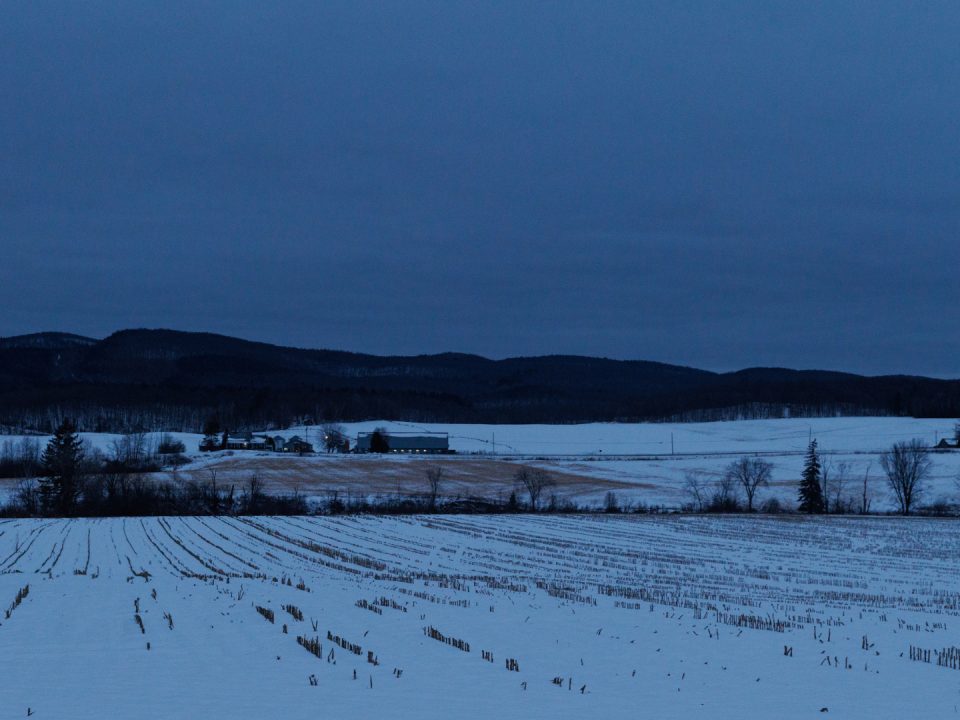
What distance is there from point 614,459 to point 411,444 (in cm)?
3322

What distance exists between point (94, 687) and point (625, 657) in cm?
616

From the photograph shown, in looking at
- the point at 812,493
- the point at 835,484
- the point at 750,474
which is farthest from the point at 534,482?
the point at 835,484

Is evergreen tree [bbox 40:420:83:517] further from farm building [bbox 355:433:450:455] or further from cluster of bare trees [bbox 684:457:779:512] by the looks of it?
farm building [bbox 355:433:450:455]

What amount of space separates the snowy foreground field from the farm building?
321 ft

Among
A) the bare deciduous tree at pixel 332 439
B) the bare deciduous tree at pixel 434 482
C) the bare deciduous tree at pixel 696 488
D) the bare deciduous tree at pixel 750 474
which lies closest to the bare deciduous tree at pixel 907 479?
the bare deciduous tree at pixel 750 474

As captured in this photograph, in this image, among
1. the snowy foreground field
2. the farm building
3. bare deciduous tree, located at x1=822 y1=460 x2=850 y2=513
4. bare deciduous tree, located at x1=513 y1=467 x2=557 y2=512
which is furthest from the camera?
the farm building

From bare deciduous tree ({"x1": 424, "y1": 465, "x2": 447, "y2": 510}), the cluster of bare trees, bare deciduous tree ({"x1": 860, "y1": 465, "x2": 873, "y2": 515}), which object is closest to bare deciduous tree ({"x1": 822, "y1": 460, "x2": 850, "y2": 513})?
bare deciduous tree ({"x1": 860, "y1": 465, "x2": 873, "y2": 515})

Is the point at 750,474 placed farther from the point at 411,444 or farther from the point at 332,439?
the point at 332,439

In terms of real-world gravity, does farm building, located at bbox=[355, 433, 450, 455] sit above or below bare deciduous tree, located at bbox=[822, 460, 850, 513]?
above

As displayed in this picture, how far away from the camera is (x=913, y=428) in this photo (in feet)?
442

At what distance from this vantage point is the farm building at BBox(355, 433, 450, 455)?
126688mm

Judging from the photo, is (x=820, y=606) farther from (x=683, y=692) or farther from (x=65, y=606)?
(x=65, y=606)

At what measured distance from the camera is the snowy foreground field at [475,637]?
8750 millimetres

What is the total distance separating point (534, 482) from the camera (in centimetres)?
7788
